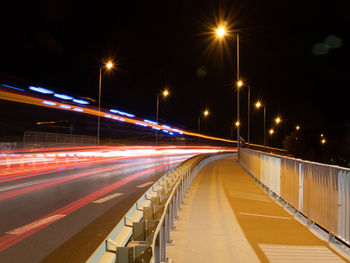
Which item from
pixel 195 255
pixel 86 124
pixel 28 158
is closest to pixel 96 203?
pixel 195 255

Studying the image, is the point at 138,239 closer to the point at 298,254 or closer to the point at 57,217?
the point at 298,254

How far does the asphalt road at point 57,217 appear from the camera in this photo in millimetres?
5254

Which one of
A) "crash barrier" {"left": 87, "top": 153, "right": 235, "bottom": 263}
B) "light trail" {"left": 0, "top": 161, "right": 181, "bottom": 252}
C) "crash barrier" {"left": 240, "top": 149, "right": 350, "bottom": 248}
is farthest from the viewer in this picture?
"light trail" {"left": 0, "top": 161, "right": 181, "bottom": 252}

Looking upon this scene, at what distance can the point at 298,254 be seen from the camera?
533 cm

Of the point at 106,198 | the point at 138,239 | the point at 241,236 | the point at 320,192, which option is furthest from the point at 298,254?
the point at 106,198

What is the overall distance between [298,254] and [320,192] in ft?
5.51

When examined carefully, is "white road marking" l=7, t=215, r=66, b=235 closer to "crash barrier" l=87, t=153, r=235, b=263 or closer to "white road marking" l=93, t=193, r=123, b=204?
"white road marking" l=93, t=193, r=123, b=204

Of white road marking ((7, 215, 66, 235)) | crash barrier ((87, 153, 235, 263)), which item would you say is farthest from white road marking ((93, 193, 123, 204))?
crash barrier ((87, 153, 235, 263))

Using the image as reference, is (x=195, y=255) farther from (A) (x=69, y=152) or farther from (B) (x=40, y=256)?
(A) (x=69, y=152)

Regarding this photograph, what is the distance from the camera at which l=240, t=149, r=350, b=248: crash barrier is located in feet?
18.1

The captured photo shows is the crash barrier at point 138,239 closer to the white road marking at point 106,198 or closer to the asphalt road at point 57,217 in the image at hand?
the asphalt road at point 57,217

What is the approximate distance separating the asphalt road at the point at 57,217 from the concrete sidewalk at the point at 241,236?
1.65 m

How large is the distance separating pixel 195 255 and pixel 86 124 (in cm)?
7676

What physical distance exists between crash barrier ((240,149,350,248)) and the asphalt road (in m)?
4.36
